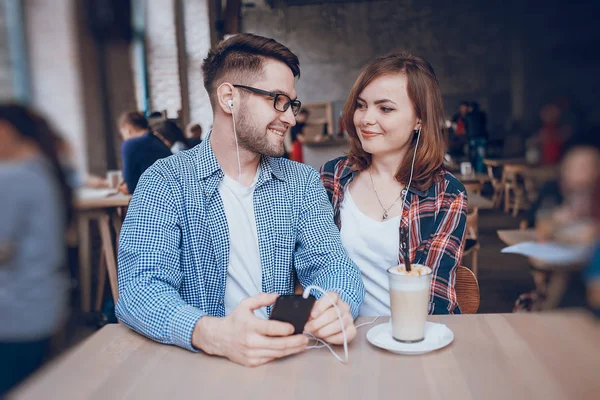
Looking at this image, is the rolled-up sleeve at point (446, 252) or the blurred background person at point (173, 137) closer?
the rolled-up sleeve at point (446, 252)

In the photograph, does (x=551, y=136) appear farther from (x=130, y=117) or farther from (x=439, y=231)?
(x=439, y=231)

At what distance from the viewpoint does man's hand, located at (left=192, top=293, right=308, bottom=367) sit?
3.08 ft

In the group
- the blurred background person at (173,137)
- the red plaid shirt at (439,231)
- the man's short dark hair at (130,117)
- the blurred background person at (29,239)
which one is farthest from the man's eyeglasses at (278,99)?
the blurred background person at (173,137)

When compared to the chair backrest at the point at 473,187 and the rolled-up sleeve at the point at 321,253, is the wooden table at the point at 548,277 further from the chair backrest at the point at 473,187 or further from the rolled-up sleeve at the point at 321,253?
the chair backrest at the point at 473,187

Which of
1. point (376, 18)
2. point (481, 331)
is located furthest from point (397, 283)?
point (376, 18)

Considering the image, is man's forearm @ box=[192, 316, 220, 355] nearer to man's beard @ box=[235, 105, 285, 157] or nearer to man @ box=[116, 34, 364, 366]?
man @ box=[116, 34, 364, 366]

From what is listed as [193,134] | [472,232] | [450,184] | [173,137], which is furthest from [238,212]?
[193,134]

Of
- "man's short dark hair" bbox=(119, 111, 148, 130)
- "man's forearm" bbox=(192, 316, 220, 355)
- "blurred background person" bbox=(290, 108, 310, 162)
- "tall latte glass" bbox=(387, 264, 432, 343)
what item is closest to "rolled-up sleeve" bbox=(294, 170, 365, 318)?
"tall latte glass" bbox=(387, 264, 432, 343)

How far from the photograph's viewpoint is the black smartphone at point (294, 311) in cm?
98

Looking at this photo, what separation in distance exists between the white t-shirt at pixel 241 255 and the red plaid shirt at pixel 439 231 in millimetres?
434

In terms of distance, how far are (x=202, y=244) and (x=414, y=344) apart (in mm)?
633

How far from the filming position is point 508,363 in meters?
0.90

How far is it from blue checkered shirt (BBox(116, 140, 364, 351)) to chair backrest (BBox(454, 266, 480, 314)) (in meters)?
0.45

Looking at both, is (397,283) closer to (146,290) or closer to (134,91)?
(146,290)
